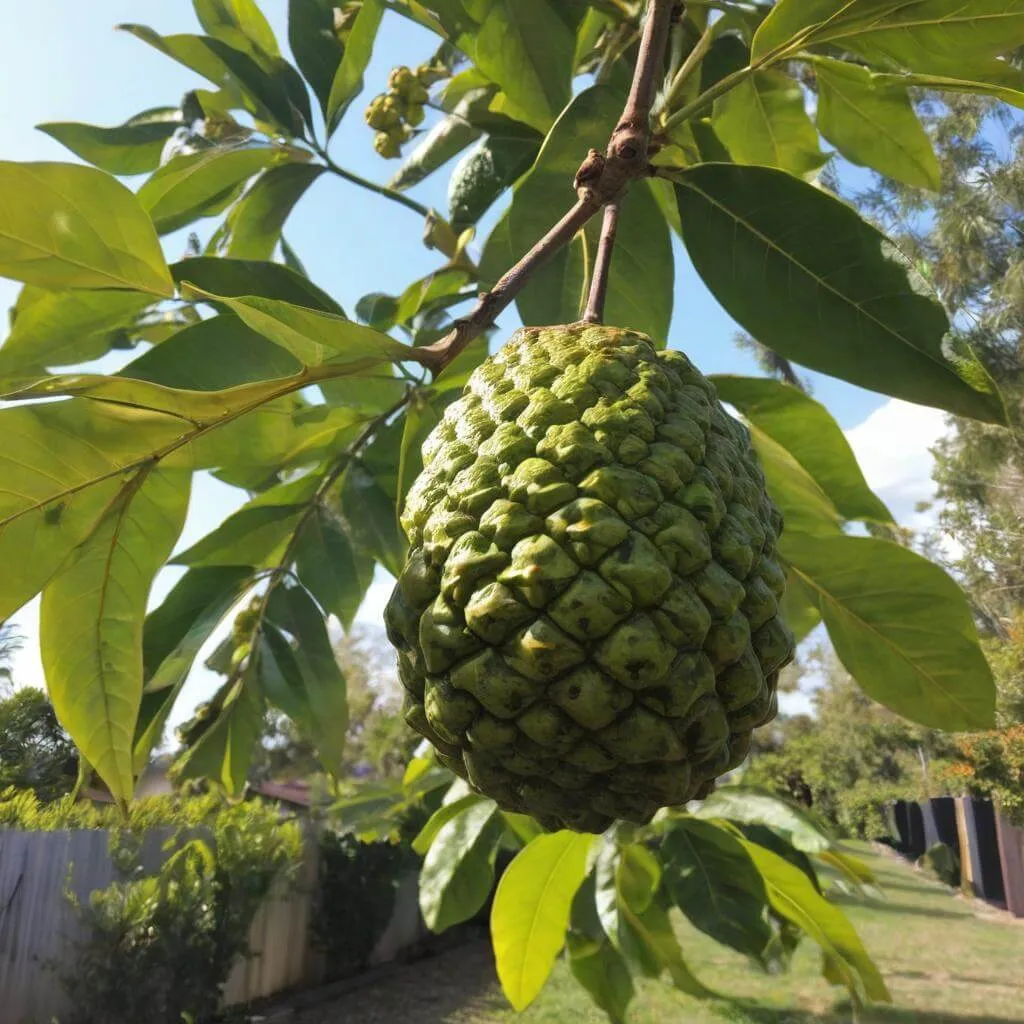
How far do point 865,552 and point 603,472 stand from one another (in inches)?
25.2

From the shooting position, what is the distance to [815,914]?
236 cm

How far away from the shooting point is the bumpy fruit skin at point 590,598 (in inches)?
30.7

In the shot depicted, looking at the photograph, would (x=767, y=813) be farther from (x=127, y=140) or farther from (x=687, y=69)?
(x=127, y=140)

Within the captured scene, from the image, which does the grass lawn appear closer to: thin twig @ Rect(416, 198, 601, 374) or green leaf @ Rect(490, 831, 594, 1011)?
green leaf @ Rect(490, 831, 594, 1011)

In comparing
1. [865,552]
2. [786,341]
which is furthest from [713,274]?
[865,552]

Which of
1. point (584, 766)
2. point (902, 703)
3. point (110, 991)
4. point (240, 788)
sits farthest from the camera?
point (110, 991)

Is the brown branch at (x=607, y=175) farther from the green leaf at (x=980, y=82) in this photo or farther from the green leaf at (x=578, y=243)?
the green leaf at (x=980, y=82)

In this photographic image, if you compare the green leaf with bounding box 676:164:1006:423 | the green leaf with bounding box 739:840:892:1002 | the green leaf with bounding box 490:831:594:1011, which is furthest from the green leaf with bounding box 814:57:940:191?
the green leaf with bounding box 739:840:892:1002

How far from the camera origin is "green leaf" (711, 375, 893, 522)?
149 centimetres

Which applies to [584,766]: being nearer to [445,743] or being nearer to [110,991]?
[445,743]

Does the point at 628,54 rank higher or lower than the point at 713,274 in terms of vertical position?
higher

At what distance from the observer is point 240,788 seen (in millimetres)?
2230

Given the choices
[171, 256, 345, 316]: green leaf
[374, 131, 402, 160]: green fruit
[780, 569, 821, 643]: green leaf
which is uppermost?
[374, 131, 402, 160]: green fruit

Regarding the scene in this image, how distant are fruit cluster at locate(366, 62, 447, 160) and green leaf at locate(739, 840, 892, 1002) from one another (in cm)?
223
